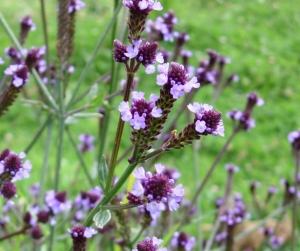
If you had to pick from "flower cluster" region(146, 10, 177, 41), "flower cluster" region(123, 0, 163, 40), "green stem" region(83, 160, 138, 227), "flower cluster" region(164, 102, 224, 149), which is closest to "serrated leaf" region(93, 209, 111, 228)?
"green stem" region(83, 160, 138, 227)

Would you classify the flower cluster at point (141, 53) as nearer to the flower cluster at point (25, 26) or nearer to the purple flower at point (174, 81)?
the purple flower at point (174, 81)

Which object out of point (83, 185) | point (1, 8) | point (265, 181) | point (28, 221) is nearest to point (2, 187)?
point (28, 221)

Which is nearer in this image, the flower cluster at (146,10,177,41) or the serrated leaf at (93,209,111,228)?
the serrated leaf at (93,209,111,228)

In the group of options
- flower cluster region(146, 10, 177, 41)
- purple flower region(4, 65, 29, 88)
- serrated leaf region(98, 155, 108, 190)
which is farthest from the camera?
flower cluster region(146, 10, 177, 41)

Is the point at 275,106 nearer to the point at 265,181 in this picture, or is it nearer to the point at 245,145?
the point at 245,145

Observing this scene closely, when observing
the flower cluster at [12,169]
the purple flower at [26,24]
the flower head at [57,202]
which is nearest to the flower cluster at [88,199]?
the flower head at [57,202]

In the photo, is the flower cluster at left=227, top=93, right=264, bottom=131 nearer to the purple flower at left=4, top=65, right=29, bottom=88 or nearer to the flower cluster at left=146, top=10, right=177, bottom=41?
the flower cluster at left=146, top=10, right=177, bottom=41

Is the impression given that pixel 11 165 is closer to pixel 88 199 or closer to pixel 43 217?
pixel 43 217

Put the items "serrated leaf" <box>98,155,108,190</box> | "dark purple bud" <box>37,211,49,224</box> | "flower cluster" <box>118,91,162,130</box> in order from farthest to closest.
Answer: "dark purple bud" <box>37,211,49,224</box> < "serrated leaf" <box>98,155,108,190</box> < "flower cluster" <box>118,91,162,130</box>
